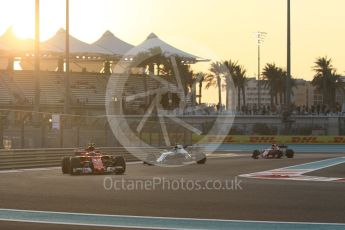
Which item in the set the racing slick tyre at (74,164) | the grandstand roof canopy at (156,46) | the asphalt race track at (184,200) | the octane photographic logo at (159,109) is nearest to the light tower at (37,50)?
the octane photographic logo at (159,109)

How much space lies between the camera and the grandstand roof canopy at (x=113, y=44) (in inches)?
3222

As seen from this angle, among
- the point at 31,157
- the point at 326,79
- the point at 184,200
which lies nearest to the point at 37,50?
the point at 31,157

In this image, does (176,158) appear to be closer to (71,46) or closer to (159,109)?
(159,109)

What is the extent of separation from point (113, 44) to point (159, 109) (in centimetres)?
3163

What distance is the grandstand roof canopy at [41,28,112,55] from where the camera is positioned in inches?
3012

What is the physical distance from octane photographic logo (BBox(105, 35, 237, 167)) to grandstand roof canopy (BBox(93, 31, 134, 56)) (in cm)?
184

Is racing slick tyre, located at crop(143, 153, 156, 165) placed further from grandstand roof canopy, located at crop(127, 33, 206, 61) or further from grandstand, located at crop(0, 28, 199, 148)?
grandstand, located at crop(0, 28, 199, 148)

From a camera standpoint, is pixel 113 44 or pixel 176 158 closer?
pixel 176 158

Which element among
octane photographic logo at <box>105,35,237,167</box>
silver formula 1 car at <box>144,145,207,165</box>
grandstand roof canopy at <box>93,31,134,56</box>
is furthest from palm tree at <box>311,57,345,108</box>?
silver formula 1 car at <box>144,145,207,165</box>

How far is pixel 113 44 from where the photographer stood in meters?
83.8

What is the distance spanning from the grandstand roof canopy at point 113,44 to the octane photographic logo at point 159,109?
184 centimetres

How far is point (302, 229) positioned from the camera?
30.4 ft

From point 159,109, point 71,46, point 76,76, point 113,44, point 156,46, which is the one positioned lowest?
point 159,109

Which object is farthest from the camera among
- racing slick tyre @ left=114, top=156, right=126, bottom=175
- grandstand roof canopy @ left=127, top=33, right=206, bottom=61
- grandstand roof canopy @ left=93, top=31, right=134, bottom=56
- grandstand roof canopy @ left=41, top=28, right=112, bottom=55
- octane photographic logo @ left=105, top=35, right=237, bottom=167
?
grandstand roof canopy @ left=93, top=31, right=134, bottom=56
